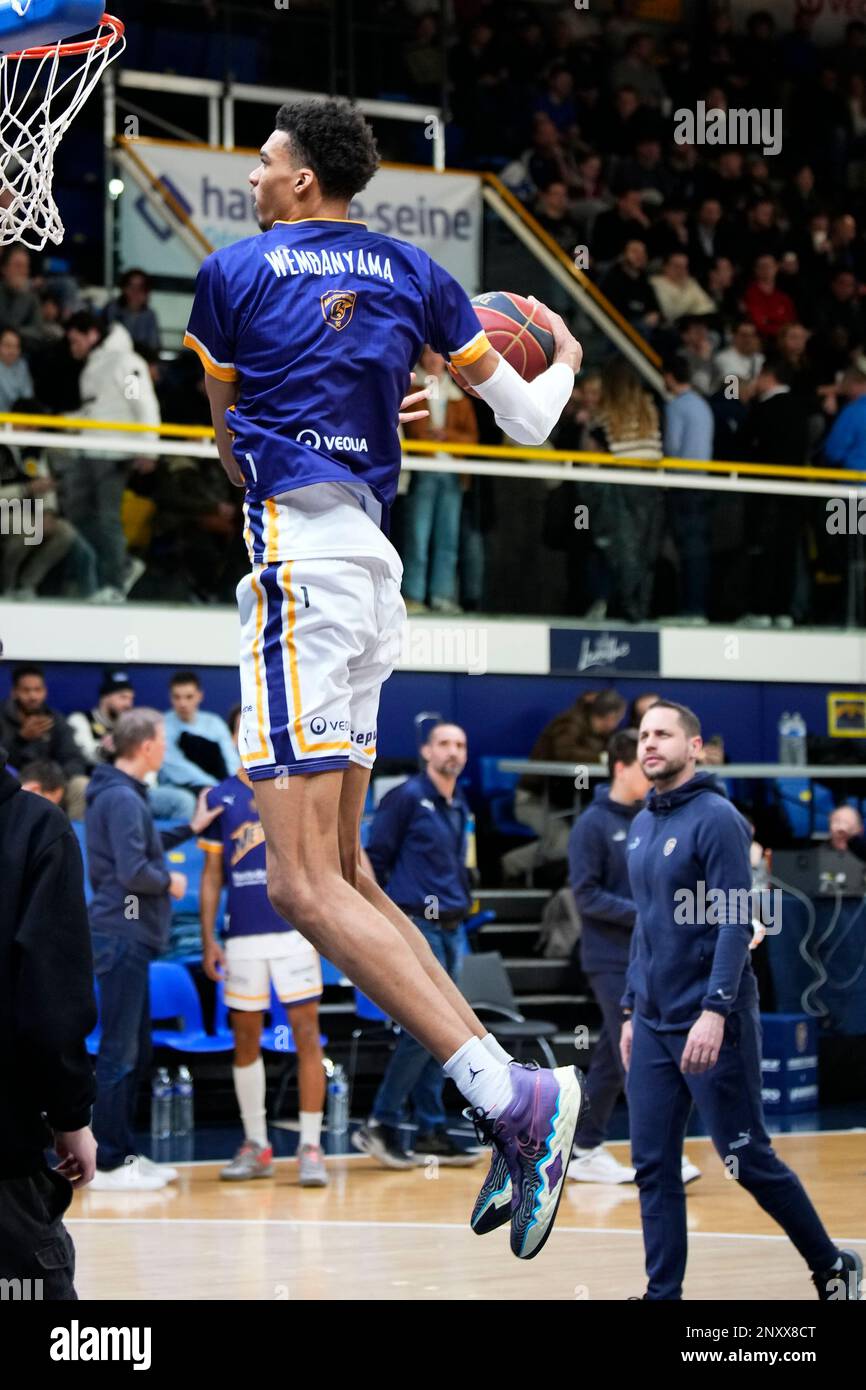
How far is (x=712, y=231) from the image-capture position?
17766 mm

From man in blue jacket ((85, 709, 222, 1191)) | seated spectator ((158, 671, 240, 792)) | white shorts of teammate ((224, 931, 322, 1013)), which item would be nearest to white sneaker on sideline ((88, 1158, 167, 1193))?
man in blue jacket ((85, 709, 222, 1191))

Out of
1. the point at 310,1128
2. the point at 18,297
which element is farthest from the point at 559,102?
the point at 310,1128

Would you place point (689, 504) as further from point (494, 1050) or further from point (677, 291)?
point (494, 1050)

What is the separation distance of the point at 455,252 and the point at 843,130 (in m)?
5.53

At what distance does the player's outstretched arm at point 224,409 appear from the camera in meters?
4.23

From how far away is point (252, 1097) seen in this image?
1009cm

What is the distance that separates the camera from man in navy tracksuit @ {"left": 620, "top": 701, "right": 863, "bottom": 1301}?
21.7 ft

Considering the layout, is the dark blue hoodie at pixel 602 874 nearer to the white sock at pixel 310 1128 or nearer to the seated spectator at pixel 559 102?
the white sock at pixel 310 1128

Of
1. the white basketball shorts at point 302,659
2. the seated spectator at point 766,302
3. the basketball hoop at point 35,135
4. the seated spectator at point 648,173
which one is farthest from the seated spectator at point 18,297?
the white basketball shorts at point 302,659

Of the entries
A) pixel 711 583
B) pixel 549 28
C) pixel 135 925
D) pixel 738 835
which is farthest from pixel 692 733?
pixel 549 28

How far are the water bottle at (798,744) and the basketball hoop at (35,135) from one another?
428 inches

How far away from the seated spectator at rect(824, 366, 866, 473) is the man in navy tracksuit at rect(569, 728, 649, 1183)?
241 inches

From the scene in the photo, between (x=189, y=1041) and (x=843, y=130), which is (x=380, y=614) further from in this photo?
(x=843, y=130)

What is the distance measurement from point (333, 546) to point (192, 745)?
27.7ft
